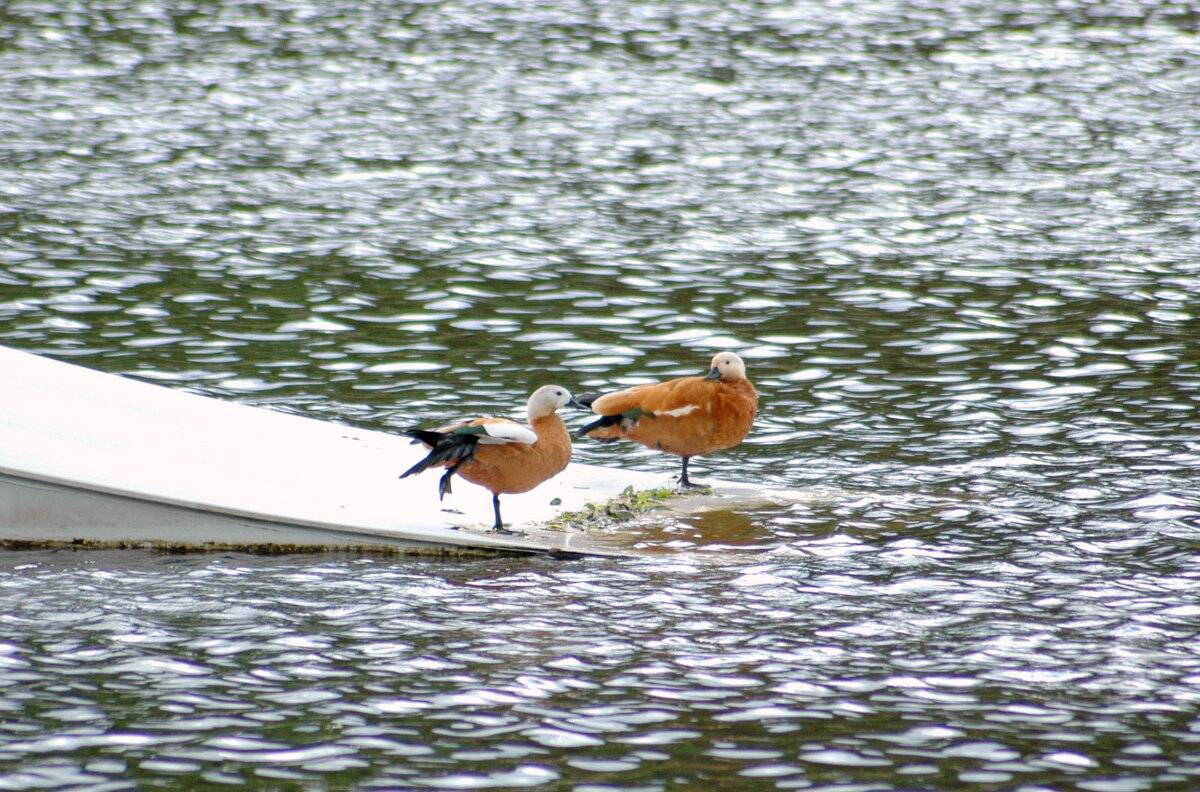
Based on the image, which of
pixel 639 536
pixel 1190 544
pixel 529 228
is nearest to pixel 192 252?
pixel 529 228

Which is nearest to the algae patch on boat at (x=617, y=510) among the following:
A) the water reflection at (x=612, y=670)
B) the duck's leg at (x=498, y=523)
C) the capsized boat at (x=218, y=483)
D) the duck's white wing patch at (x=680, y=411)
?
the capsized boat at (x=218, y=483)

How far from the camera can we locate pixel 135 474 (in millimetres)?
10844

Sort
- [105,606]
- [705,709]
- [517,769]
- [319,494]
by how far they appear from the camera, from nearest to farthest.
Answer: [517,769] < [705,709] < [105,606] < [319,494]

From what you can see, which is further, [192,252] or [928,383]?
[192,252]

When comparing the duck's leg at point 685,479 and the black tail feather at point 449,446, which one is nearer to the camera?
the black tail feather at point 449,446

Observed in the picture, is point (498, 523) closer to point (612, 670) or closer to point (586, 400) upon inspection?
point (586, 400)

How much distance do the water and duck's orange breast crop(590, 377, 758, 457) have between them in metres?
0.57

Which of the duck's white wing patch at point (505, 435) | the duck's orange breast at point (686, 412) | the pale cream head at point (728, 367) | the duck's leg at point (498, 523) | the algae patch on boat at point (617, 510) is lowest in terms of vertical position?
the algae patch on boat at point (617, 510)

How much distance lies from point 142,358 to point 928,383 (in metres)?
6.98

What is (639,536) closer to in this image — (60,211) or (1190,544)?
(1190,544)

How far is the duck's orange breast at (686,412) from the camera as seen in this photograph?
11289 mm

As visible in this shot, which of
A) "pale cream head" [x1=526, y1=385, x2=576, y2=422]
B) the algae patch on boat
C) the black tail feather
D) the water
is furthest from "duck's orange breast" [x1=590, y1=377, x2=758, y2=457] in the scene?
the black tail feather

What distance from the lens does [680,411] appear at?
11.3 metres

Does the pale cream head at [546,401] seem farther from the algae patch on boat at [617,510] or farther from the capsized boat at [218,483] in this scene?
the algae patch on boat at [617,510]
